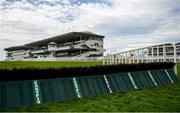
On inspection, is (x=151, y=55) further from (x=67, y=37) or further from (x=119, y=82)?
(x=67, y=37)

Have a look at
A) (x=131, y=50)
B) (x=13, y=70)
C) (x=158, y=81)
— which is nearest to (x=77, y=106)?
(x=13, y=70)

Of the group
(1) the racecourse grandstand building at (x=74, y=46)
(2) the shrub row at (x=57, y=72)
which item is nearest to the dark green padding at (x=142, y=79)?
(2) the shrub row at (x=57, y=72)

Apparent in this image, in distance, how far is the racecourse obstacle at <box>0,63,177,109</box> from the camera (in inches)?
338

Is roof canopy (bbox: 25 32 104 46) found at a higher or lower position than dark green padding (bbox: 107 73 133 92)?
higher

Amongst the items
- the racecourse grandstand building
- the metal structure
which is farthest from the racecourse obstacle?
the racecourse grandstand building

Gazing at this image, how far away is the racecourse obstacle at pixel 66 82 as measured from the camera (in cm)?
859

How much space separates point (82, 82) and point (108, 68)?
1618 millimetres

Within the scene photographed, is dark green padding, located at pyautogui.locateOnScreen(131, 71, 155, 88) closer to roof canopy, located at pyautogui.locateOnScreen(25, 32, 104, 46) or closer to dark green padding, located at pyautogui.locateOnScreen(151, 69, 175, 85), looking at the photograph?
dark green padding, located at pyautogui.locateOnScreen(151, 69, 175, 85)

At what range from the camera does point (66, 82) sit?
995 centimetres

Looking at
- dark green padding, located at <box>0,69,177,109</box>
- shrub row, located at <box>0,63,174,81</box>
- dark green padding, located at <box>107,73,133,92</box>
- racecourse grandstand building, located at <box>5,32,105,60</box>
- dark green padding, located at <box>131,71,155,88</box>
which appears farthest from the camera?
racecourse grandstand building, located at <box>5,32,105,60</box>

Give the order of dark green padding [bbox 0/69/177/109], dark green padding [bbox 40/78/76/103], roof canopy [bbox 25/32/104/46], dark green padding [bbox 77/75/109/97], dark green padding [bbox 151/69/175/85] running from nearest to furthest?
dark green padding [bbox 0/69/177/109] < dark green padding [bbox 40/78/76/103] < dark green padding [bbox 77/75/109/97] < dark green padding [bbox 151/69/175/85] < roof canopy [bbox 25/32/104/46]

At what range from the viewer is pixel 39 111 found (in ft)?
25.9

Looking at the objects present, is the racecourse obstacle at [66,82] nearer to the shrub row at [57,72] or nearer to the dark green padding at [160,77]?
the shrub row at [57,72]

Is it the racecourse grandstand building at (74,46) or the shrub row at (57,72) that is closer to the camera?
the shrub row at (57,72)
